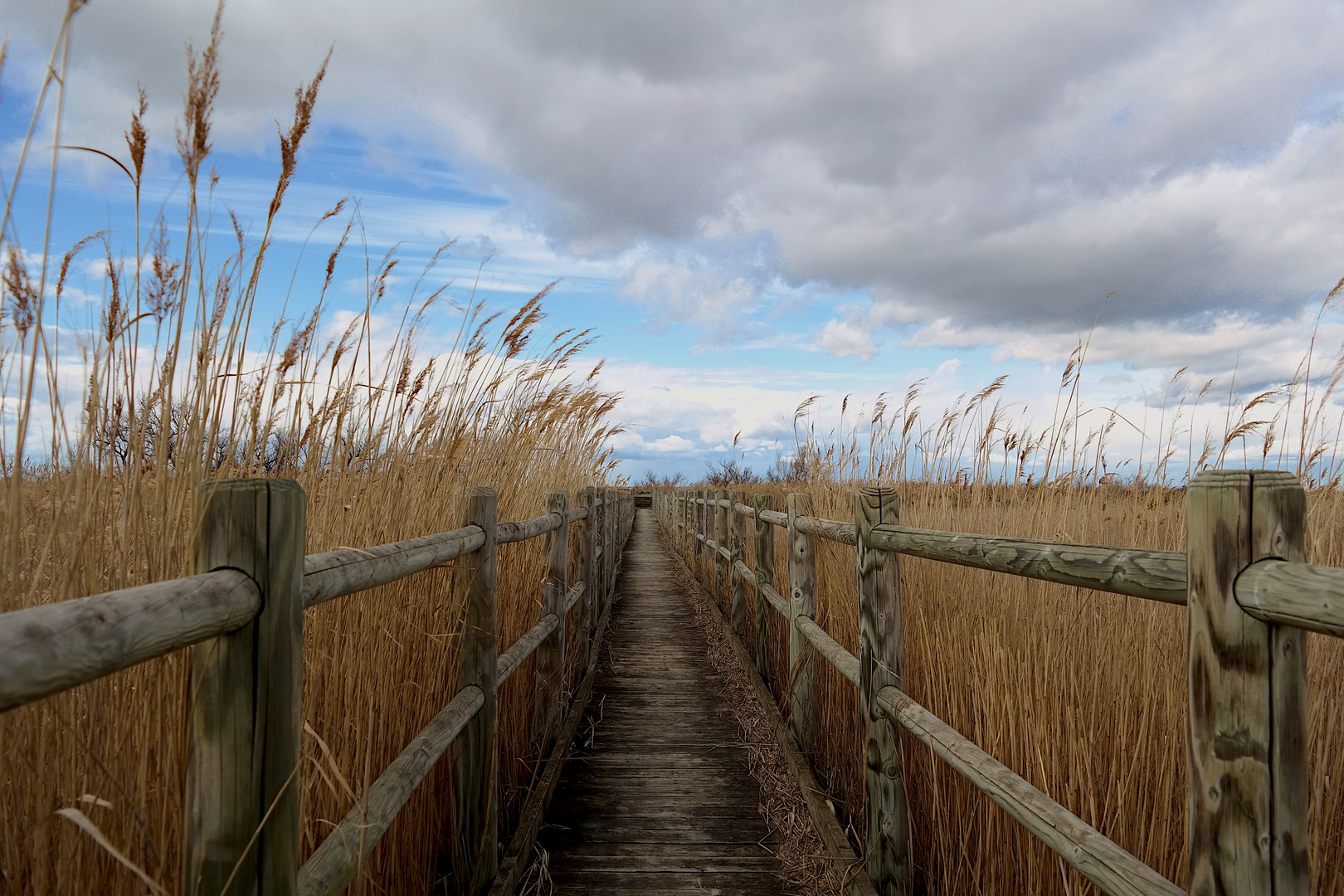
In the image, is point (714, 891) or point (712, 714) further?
point (712, 714)

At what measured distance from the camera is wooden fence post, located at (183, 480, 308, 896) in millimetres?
1207

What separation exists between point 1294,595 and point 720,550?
22.2 feet

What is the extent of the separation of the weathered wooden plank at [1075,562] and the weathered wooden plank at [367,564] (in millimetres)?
→ 1441

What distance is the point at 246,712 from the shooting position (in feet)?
4.02

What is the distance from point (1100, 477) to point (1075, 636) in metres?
1.81

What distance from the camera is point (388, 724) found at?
2.09 metres

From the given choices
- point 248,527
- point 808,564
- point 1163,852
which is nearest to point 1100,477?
point 808,564

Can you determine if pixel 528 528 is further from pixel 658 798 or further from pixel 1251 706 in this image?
pixel 1251 706

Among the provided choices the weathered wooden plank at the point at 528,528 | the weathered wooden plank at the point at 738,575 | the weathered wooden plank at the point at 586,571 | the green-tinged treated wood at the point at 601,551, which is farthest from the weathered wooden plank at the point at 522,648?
the green-tinged treated wood at the point at 601,551

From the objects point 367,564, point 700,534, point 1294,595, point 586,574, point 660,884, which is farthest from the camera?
point 700,534

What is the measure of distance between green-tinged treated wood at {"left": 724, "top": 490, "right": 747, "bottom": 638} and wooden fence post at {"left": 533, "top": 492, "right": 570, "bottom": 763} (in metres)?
2.27

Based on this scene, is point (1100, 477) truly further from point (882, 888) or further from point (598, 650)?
point (598, 650)

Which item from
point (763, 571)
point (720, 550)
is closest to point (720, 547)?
point (720, 550)

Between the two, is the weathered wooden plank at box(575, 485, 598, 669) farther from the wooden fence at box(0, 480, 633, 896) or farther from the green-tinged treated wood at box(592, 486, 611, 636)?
the wooden fence at box(0, 480, 633, 896)
